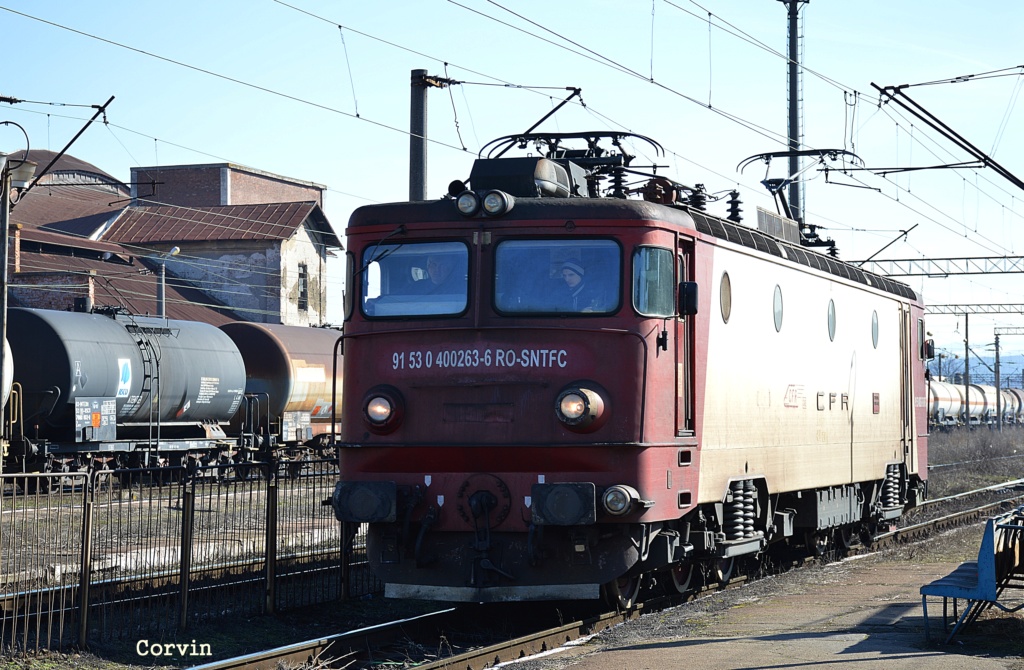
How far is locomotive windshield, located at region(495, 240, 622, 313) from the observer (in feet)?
34.0

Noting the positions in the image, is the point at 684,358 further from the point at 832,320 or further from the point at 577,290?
the point at 832,320

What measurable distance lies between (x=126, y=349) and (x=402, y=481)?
1590 centimetres

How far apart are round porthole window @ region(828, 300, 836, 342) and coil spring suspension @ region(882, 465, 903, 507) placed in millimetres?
3651

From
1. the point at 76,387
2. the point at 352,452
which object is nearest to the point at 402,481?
the point at 352,452

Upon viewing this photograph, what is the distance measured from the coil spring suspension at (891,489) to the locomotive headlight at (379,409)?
982cm

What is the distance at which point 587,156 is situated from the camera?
13.8m

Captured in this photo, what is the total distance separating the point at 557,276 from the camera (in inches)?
411

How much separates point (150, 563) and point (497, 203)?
480 centimetres

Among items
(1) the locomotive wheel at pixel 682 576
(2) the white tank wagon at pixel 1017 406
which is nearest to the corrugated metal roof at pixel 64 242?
(1) the locomotive wheel at pixel 682 576

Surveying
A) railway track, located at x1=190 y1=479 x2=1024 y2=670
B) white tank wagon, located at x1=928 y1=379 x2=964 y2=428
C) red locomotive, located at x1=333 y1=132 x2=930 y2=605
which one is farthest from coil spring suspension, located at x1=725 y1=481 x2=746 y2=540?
white tank wagon, located at x1=928 y1=379 x2=964 y2=428

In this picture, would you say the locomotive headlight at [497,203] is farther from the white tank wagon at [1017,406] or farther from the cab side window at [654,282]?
the white tank wagon at [1017,406]

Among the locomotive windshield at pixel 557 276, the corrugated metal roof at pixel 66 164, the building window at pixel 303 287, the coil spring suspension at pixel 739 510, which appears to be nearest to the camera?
the locomotive windshield at pixel 557 276

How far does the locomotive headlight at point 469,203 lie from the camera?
412 inches

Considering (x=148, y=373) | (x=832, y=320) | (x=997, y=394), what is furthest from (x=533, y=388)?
(x=997, y=394)
